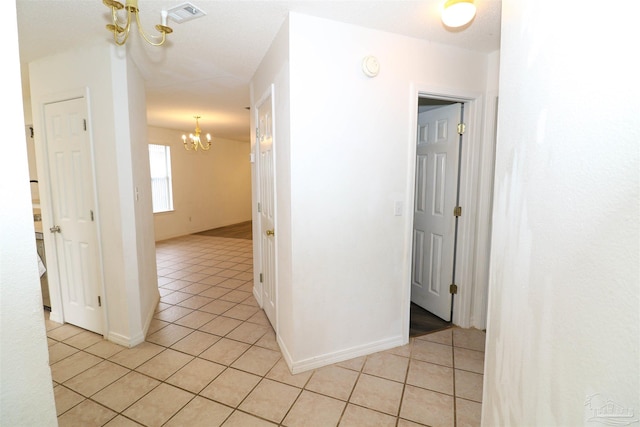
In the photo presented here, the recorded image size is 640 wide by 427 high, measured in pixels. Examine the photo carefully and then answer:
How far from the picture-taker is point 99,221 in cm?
237

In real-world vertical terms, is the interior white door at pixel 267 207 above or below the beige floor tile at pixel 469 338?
above

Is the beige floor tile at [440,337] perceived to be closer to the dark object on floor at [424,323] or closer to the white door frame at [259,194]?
the dark object on floor at [424,323]

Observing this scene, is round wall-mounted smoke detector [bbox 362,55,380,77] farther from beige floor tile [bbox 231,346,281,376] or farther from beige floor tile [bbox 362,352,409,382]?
beige floor tile [bbox 231,346,281,376]

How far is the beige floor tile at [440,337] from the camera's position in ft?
8.11

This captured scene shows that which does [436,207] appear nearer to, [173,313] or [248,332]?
[248,332]

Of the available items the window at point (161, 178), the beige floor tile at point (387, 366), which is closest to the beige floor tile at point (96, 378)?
the beige floor tile at point (387, 366)

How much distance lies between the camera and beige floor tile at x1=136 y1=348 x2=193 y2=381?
2078 mm

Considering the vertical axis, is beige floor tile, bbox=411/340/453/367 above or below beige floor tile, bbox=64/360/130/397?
above

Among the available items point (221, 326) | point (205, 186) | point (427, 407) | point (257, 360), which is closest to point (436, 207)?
point (427, 407)

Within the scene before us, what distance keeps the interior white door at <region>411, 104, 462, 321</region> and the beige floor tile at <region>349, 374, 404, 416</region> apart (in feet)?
3.70

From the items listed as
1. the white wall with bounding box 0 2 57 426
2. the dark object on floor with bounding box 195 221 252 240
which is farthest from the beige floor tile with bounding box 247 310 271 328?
the dark object on floor with bounding box 195 221 252 240

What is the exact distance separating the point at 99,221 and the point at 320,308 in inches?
73.4

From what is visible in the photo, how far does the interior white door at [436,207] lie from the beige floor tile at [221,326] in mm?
1860

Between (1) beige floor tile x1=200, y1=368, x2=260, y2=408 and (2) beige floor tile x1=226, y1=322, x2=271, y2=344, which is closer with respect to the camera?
(1) beige floor tile x1=200, y1=368, x2=260, y2=408
